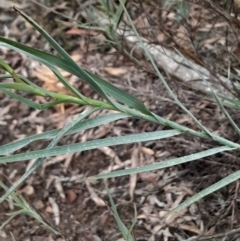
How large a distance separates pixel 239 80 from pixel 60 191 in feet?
2.27

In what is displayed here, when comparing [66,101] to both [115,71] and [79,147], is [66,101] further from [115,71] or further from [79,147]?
[115,71]

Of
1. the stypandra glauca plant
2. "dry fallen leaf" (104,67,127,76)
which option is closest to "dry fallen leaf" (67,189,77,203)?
"dry fallen leaf" (104,67,127,76)

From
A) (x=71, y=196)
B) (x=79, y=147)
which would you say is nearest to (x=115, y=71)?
(x=71, y=196)

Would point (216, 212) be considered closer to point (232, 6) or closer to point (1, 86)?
point (232, 6)

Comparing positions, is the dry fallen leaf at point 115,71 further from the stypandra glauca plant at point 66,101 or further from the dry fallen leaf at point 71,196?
the stypandra glauca plant at point 66,101

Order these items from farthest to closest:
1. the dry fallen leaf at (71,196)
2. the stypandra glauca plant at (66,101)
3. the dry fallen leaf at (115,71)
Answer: the dry fallen leaf at (115,71), the dry fallen leaf at (71,196), the stypandra glauca plant at (66,101)

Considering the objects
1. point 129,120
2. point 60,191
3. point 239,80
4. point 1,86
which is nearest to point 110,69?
point 129,120

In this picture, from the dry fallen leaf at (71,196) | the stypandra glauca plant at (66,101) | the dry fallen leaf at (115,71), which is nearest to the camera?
the stypandra glauca plant at (66,101)

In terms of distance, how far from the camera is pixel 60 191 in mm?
1690

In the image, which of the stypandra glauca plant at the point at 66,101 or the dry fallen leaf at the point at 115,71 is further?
the dry fallen leaf at the point at 115,71

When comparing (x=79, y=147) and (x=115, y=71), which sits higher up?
(x=79, y=147)

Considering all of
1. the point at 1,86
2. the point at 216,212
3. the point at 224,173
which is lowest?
the point at 216,212

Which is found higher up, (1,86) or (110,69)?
(1,86)

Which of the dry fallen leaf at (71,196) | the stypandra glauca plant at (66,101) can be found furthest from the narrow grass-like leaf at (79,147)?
the dry fallen leaf at (71,196)
